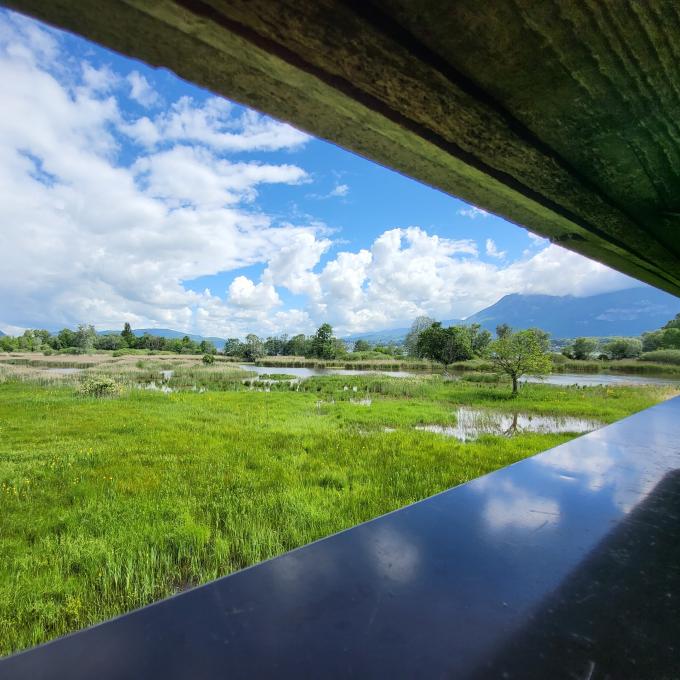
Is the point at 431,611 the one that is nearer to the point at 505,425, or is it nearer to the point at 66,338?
the point at 505,425

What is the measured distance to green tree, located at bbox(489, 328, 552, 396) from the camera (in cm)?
1677

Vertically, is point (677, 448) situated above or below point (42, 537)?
above

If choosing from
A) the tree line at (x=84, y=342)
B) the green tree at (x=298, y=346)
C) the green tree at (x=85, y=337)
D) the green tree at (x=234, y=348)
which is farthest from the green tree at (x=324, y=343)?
the green tree at (x=85, y=337)

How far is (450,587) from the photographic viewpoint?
0.62 metres

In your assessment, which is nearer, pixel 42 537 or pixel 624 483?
pixel 624 483

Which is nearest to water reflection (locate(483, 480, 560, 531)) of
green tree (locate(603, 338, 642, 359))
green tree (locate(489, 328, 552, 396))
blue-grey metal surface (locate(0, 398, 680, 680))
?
blue-grey metal surface (locate(0, 398, 680, 680))

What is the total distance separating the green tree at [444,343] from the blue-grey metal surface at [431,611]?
35.8 meters

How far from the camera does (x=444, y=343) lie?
36031mm

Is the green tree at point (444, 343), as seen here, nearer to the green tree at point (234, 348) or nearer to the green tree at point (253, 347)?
the green tree at point (253, 347)

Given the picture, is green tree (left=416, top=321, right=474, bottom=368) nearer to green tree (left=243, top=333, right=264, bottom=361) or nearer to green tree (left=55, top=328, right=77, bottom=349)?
green tree (left=243, top=333, right=264, bottom=361)

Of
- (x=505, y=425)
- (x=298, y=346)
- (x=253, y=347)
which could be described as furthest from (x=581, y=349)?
(x=505, y=425)

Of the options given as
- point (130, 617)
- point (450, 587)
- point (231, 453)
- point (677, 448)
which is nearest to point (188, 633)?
point (130, 617)

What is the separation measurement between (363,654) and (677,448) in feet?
5.80

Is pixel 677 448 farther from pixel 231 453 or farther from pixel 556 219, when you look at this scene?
pixel 231 453
